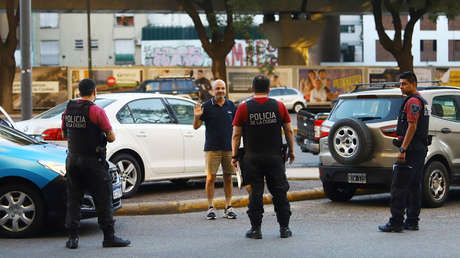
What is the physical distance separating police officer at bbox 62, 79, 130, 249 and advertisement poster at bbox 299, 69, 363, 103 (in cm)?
3850

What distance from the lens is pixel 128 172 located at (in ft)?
36.6

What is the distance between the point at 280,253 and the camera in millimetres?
7223

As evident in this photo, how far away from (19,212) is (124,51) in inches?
3061

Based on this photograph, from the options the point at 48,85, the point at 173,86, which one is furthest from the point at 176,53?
the point at 173,86

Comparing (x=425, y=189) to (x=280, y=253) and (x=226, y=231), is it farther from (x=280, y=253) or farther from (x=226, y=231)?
(x=280, y=253)

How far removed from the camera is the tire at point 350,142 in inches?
400

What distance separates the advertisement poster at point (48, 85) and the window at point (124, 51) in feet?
142

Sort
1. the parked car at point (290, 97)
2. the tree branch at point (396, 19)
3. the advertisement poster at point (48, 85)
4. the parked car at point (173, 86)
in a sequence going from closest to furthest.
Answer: the parked car at point (173, 86) < the tree branch at point (396, 19) < the advertisement poster at point (48, 85) < the parked car at point (290, 97)

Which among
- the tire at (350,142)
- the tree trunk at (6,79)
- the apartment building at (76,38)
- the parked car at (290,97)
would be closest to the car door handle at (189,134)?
the tire at (350,142)

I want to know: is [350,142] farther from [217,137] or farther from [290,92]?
[290,92]

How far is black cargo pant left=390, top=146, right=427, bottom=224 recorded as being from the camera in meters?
8.48

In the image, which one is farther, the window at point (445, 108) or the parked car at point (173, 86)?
the parked car at point (173, 86)

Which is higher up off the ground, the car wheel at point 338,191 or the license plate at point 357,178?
the license plate at point 357,178

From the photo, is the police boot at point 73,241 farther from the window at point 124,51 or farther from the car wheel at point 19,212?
the window at point 124,51
